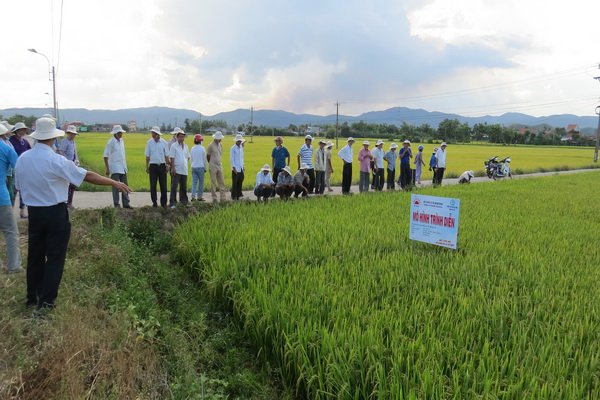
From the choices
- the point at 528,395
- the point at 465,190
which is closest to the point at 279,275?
the point at 528,395

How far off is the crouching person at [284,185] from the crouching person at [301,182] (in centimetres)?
14

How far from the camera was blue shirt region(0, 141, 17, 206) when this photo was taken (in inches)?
172

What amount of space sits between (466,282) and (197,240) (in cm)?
335

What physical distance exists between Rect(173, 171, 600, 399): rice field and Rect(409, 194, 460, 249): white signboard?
16 cm

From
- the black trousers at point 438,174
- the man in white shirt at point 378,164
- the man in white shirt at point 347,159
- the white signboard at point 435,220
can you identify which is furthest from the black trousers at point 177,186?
the black trousers at point 438,174

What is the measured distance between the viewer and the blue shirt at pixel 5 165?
4379mm

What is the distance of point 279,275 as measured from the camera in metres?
3.96

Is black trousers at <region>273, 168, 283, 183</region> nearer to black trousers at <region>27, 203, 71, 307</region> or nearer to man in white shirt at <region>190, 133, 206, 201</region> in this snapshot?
man in white shirt at <region>190, 133, 206, 201</region>

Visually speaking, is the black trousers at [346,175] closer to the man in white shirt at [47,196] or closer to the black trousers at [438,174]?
the black trousers at [438,174]

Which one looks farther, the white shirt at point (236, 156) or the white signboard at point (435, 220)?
the white shirt at point (236, 156)

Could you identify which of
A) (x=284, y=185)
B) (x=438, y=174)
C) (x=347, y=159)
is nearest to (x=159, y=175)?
(x=284, y=185)

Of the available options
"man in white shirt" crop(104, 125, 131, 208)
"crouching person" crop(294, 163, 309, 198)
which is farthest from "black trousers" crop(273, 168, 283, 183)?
"man in white shirt" crop(104, 125, 131, 208)

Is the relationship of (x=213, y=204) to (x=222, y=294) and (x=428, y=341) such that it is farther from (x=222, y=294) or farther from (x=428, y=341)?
(x=428, y=341)

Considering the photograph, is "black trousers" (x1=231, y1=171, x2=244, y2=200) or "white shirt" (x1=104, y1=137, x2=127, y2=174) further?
"black trousers" (x1=231, y1=171, x2=244, y2=200)
